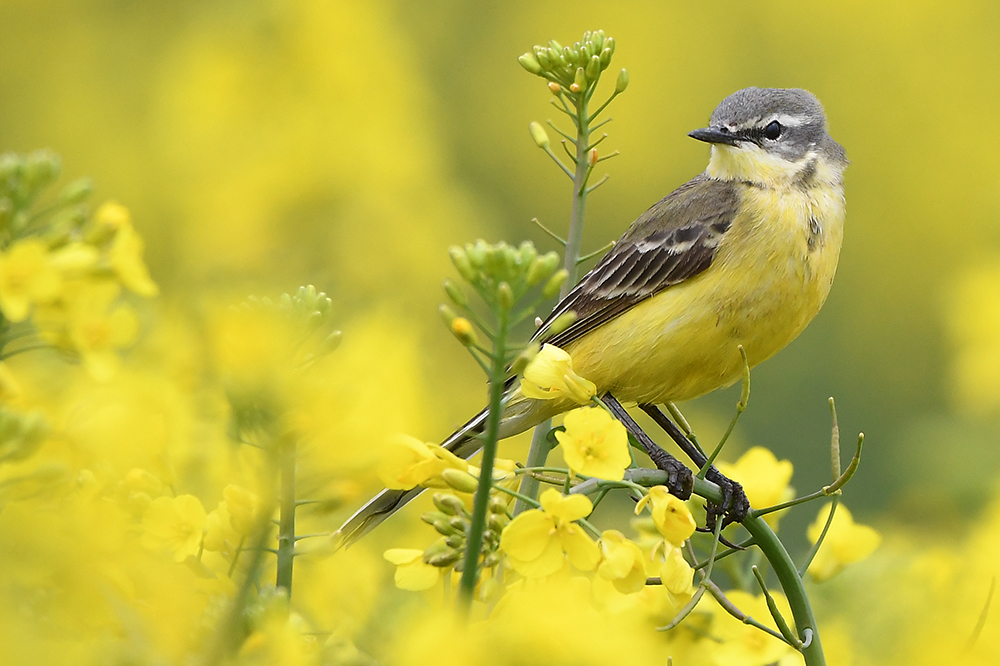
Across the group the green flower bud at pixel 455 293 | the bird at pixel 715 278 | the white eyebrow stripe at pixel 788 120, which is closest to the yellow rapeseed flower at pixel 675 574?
the green flower bud at pixel 455 293

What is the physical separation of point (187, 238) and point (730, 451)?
357 cm

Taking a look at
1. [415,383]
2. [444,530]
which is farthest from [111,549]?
[415,383]

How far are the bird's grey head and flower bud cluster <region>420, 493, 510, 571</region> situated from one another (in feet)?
9.83

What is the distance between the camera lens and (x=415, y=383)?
4.49 m

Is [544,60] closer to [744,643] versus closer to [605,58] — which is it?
[605,58]

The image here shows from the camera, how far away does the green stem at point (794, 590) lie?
2121 millimetres

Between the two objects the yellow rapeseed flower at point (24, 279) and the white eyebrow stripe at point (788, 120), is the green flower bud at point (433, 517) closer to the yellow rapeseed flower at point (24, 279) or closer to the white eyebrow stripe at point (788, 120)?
the yellow rapeseed flower at point (24, 279)

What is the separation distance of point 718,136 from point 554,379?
109 inches

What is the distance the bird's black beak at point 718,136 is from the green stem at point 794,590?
270 cm

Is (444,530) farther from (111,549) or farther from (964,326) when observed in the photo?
(964,326)

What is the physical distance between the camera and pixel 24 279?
1.63 metres

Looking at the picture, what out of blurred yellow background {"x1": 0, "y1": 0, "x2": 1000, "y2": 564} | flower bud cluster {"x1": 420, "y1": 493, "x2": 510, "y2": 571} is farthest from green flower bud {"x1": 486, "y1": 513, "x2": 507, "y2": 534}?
blurred yellow background {"x1": 0, "y1": 0, "x2": 1000, "y2": 564}

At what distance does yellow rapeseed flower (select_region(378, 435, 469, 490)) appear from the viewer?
203 centimetres

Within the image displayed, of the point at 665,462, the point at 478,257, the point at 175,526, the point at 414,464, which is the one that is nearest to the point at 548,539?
the point at 414,464
